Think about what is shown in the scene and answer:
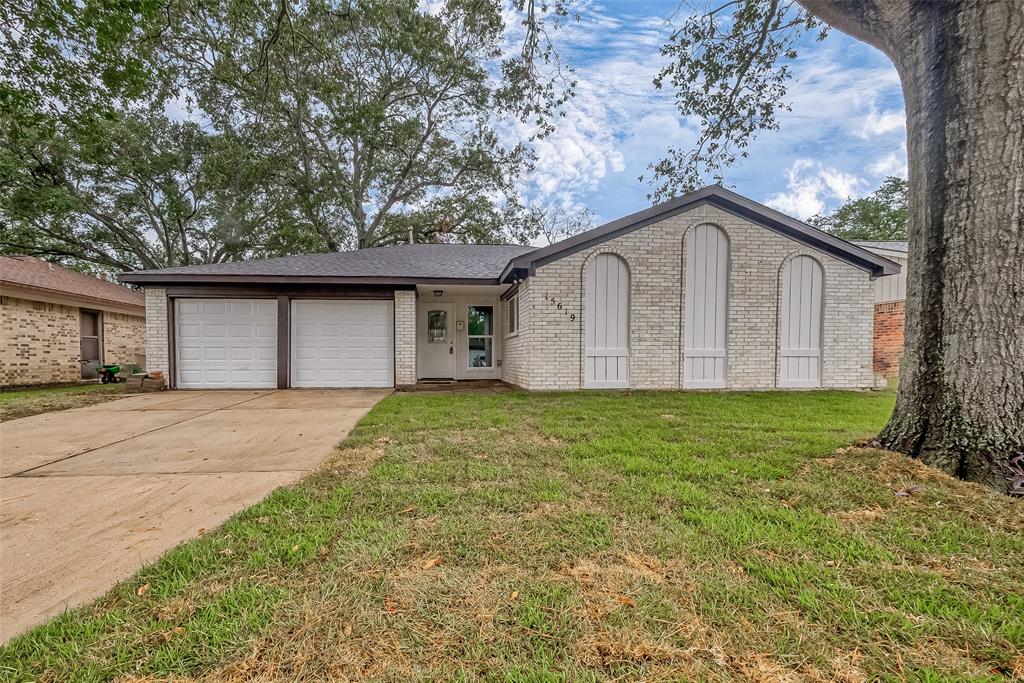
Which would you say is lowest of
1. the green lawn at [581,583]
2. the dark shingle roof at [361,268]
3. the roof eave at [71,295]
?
the green lawn at [581,583]

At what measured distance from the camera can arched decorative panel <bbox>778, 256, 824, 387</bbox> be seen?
904 centimetres

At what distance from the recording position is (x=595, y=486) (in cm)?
320

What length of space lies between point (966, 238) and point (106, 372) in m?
18.0

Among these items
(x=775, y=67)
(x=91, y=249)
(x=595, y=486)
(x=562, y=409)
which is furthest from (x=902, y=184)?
(x=91, y=249)

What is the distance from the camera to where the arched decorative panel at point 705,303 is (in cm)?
887

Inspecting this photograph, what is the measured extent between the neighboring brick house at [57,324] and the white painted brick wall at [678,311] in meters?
13.3

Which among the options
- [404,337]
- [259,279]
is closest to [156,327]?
[259,279]

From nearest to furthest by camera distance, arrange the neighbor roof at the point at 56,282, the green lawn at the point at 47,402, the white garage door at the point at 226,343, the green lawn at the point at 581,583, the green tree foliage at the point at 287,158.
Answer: the green lawn at the point at 581,583, the green lawn at the point at 47,402, the white garage door at the point at 226,343, the neighbor roof at the point at 56,282, the green tree foliage at the point at 287,158

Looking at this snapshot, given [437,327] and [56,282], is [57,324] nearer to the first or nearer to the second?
[56,282]

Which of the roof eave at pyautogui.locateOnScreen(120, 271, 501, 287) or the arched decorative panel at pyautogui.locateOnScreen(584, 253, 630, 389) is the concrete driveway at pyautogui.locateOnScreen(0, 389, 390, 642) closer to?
the roof eave at pyautogui.locateOnScreen(120, 271, 501, 287)

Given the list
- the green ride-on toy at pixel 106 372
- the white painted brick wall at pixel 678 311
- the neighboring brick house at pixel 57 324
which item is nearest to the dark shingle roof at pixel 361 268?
the white painted brick wall at pixel 678 311

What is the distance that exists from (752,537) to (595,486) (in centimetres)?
111

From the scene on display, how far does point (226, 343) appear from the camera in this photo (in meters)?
9.91

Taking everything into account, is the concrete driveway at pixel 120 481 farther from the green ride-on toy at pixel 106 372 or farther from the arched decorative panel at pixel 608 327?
the green ride-on toy at pixel 106 372
